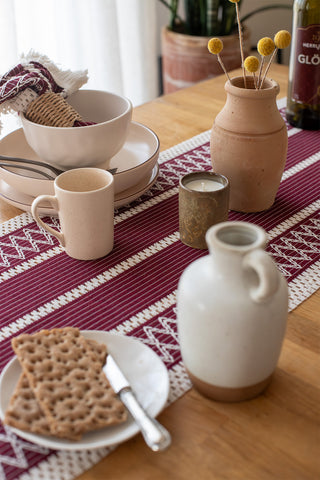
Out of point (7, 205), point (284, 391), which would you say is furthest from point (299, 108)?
point (284, 391)

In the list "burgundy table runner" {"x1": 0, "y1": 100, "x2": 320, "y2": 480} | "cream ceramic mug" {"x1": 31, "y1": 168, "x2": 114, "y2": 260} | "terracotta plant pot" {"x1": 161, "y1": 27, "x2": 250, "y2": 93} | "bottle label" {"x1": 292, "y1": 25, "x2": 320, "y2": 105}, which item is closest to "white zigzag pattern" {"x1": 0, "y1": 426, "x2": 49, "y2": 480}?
"burgundy table runner" {"x1": 0, "y1": 100, "x2": 320, "y2": 480}

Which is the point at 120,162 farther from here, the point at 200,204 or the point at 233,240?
the point at 233,240

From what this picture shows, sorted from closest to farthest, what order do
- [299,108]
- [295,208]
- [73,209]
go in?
1. [73,209]
2. [295,208]
3. [299,108]

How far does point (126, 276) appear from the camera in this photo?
0.78 meters

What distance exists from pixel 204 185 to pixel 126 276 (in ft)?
0.57

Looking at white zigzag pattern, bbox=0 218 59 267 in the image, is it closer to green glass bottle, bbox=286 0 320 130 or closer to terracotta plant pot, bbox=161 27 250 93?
green glass bottle, bbox=286 0 320 130

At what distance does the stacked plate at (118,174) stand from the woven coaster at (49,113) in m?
0.09

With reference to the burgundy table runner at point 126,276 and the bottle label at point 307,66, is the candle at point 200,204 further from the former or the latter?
the bottle label at point 307,66

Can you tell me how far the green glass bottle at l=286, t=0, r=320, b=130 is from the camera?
3.48 ft

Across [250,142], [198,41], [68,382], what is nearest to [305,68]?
[250,142]

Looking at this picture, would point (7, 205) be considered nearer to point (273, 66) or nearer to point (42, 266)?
point (42, 266)

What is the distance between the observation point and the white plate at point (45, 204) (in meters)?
0.89

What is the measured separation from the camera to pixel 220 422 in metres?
0.56

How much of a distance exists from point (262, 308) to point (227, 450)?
0.14 metres
